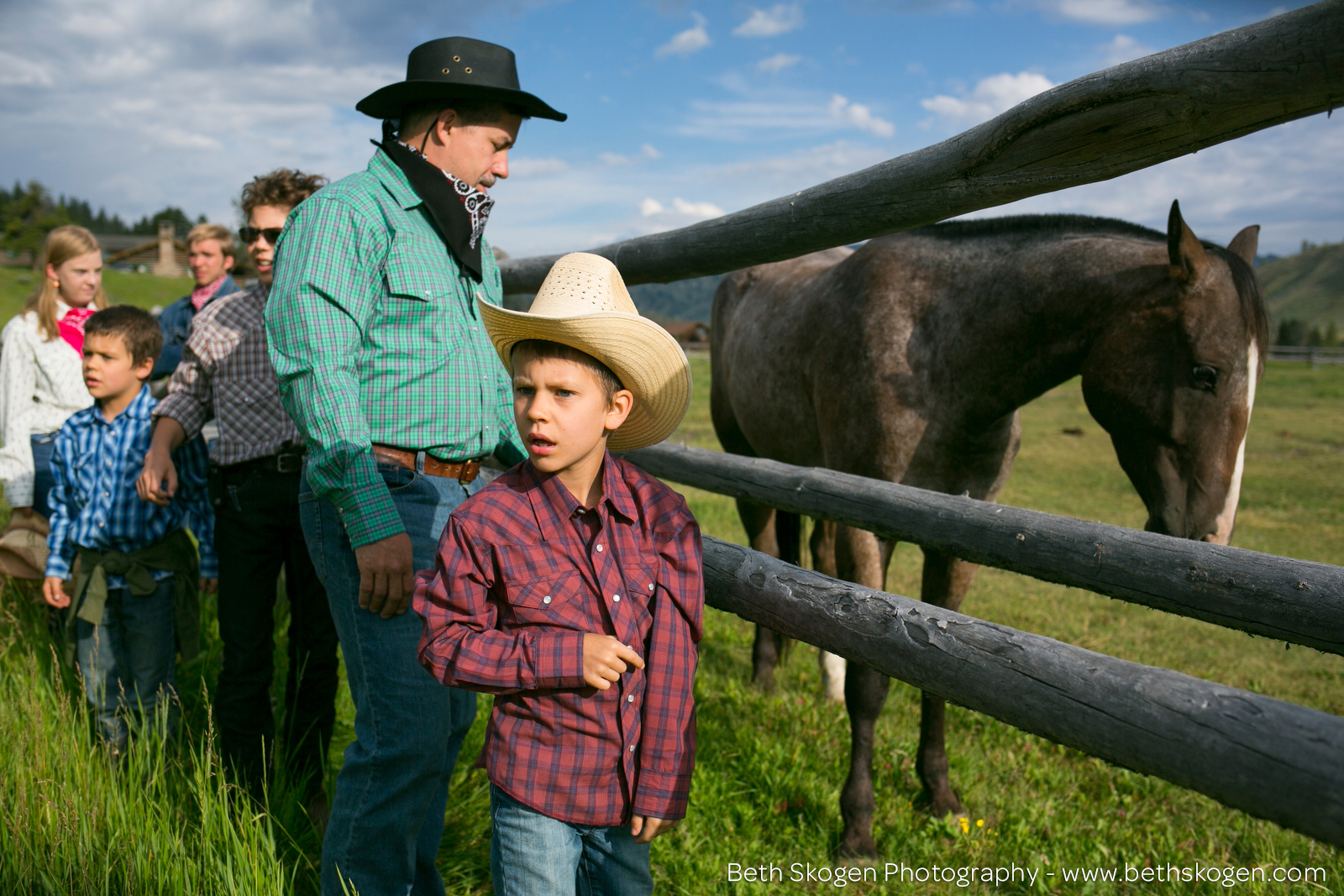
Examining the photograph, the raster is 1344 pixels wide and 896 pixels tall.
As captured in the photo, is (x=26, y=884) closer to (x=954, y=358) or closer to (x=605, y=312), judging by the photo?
(x=605, y=312)

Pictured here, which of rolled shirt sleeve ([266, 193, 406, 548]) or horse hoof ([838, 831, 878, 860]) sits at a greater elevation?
rolled shirt sleeve ([266, 193, 406, 548])

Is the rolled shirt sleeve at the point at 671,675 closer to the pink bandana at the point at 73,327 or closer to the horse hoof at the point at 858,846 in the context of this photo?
the horse hoof at the point at 858,846

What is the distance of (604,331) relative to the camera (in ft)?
5.60

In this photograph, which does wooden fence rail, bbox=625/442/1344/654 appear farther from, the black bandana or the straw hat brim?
the black bandana

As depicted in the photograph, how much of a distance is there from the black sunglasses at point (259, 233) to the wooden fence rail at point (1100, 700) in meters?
2.87

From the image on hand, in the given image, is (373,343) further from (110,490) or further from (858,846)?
(858,846)

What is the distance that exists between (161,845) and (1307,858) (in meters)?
3.77

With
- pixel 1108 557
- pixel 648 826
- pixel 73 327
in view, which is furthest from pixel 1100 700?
pixel 73 327

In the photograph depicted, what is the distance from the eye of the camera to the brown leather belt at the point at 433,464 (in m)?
A: 2.15

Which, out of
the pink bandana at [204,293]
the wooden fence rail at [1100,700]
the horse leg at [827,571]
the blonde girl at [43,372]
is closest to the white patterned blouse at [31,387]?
the blonde girl at [43,372]

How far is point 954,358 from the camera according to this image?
345 cm

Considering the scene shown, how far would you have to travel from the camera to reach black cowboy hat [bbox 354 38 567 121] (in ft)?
7.48

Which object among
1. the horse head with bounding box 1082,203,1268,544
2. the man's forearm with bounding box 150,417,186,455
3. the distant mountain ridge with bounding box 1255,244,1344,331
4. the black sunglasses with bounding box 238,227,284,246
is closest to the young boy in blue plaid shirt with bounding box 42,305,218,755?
the man's forearm with bounding box 150,417,186,455

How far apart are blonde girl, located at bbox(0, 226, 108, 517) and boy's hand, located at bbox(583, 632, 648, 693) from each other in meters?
3.94
